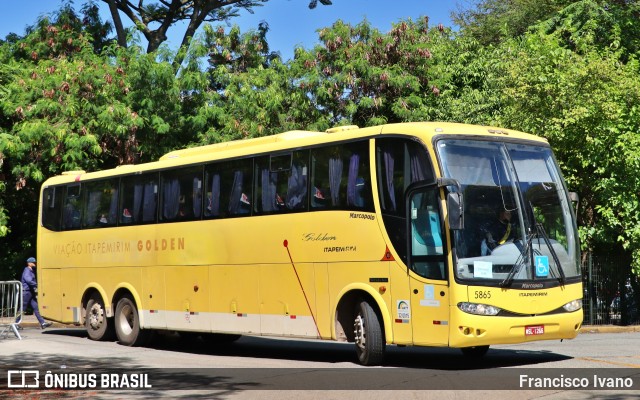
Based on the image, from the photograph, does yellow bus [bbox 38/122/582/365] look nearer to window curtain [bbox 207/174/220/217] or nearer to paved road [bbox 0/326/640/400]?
window curtain [bbox 207/174/220/217]

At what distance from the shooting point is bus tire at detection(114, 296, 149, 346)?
20.4m

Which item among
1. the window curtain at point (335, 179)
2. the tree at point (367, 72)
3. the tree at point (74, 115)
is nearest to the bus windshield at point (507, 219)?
the window curtain at point (335, 179)

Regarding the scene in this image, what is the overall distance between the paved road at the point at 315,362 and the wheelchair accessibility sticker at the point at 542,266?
4.33 feet

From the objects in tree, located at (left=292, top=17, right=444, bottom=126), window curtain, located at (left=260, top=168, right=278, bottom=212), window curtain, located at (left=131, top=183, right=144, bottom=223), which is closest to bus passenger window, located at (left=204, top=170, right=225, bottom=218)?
window curtain, located at (left=260, top=168, right=278, bottom=212)

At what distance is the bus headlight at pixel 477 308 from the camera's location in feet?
45.0

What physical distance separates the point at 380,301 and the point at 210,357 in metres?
4.29

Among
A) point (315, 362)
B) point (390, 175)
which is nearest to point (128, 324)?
point (315, 362)

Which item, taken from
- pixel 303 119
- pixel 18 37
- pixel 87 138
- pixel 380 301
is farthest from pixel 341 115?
pixel 380 301

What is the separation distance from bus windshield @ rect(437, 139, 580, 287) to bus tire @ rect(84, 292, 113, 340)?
995cm

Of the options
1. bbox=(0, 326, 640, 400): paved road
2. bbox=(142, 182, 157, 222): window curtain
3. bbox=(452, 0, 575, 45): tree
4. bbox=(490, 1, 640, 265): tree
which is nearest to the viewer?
bbox=(0, 326, 640, 400): paved road

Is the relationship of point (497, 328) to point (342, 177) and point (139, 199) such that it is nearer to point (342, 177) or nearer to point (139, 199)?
point (342, 177)

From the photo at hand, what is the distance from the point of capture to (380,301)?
584 inches

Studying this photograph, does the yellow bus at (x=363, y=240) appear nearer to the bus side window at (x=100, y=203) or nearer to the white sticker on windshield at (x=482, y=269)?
the white sticker on windshield at (x=482, y=269)

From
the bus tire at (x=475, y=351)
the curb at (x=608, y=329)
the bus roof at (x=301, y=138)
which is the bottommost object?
the curb at (x=608, y=329)
